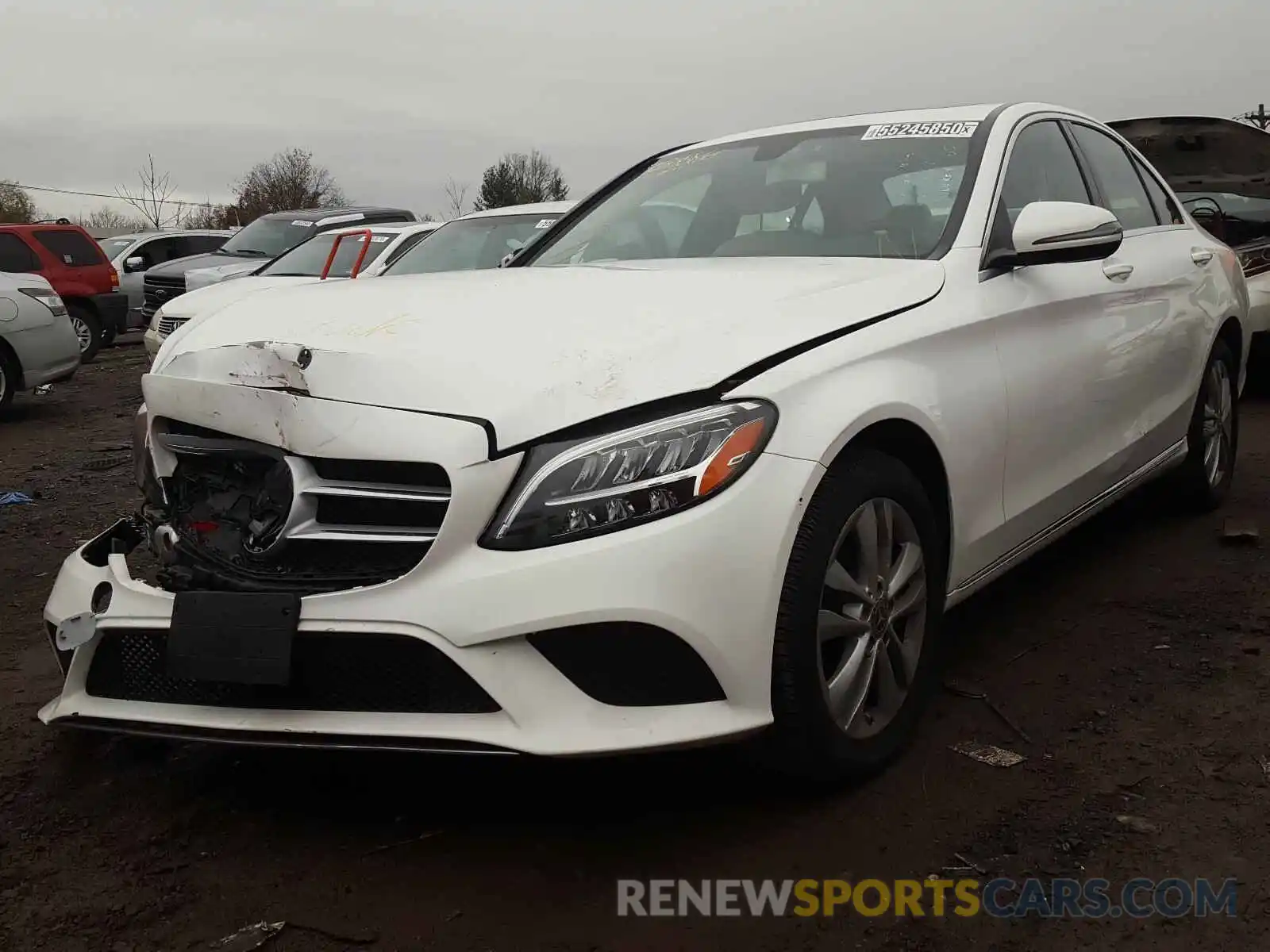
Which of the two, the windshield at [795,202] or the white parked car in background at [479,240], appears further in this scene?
the white parked car in background at [479,240]

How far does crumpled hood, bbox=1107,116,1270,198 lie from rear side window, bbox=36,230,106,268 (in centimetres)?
1191

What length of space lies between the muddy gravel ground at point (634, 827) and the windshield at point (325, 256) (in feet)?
19.6

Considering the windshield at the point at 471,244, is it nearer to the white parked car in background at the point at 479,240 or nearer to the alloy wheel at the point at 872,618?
the white parked car in background at the point at 479,240

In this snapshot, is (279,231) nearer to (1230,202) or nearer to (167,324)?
(167,324)

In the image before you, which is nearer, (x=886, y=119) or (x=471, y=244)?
(x=886, y=119)

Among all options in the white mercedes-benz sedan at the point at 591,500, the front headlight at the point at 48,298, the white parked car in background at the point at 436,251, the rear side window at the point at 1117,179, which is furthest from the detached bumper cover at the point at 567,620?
the front headlight at the point at 48,298

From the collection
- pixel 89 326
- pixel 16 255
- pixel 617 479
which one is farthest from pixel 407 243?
pixel 16 255

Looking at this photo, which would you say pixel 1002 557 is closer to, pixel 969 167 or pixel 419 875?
pixel 969 167

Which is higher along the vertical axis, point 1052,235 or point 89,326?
point 1052,235

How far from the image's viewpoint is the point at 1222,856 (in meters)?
2.32

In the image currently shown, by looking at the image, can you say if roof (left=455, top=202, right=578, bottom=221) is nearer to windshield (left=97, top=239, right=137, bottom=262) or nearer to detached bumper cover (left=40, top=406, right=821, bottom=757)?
detached bumper cover (left=40, top=406, right=821, bottom=757)

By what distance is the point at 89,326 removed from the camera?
47.2 feet

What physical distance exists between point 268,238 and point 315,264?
16.6 ft

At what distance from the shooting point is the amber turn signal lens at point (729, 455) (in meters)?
2.19
